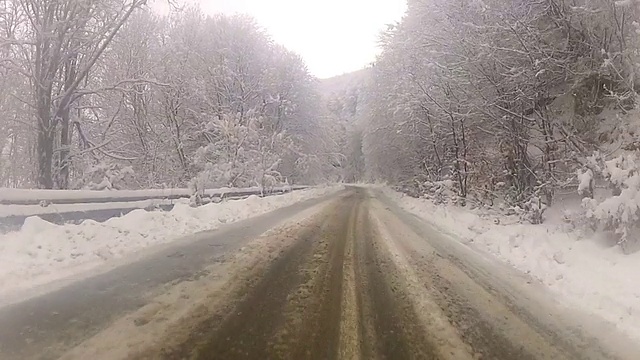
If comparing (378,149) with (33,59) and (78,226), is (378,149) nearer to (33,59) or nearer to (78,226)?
(33,59)

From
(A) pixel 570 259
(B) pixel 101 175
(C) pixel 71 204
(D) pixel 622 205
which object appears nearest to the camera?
(A) pixel 570 259

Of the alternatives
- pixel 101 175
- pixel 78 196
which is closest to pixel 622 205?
pixel 78 196

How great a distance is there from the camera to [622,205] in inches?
309

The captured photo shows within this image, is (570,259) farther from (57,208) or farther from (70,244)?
(57,208)

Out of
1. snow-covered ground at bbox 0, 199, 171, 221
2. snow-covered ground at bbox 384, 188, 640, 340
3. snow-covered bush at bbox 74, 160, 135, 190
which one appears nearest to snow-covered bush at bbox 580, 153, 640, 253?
snow-covered ground at bbox 384, 188, 640, 340

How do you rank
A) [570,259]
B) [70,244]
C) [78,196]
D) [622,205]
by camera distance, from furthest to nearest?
1. [78,196]
2. [622,205]
3. [570,259]
4. [70,244]

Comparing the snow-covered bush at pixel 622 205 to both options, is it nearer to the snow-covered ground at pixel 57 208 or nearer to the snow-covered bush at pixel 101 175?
the snow-covered ground at pixel 57 208

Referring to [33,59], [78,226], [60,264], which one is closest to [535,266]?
[60,264]

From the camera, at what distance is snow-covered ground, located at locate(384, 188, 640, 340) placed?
522cm

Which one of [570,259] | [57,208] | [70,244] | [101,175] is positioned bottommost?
[570,259]

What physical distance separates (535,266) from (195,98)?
85.8ft

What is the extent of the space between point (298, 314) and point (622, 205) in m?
6.74

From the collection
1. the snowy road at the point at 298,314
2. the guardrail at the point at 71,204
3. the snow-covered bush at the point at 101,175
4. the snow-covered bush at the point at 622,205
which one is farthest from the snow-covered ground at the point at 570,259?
the snow-covered bush at the point at 101,175

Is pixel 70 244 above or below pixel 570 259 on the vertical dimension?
above
